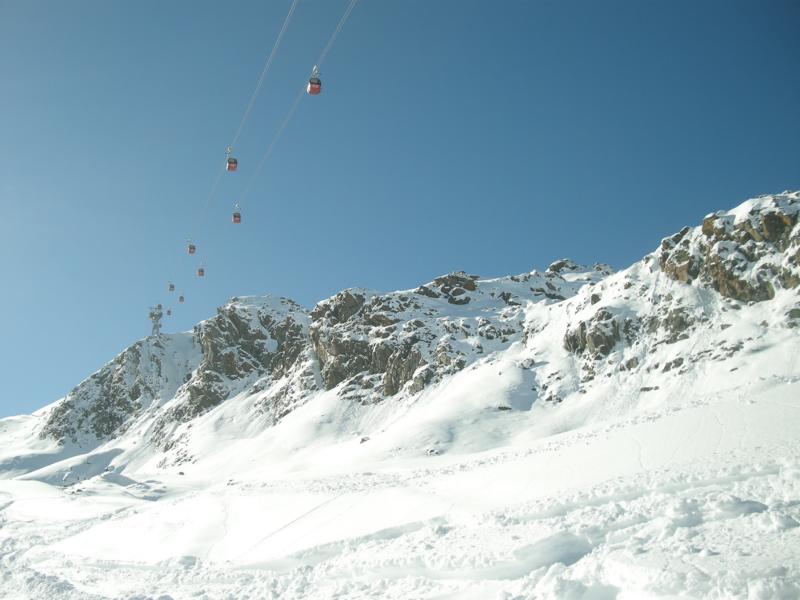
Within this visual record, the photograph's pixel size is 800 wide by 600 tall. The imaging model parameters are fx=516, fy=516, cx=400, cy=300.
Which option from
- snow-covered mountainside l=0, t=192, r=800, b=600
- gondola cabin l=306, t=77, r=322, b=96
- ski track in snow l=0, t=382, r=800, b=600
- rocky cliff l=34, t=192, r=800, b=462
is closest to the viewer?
A: ski track in snow l=0, t=382, r=800, b=600

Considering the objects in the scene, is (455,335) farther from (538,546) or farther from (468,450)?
(538,546)

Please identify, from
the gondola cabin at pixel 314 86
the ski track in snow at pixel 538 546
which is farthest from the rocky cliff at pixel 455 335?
the gondola cabin at pixel 314 86

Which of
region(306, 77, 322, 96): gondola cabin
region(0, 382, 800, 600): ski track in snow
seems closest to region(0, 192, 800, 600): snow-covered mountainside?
region(0, 382, 800, 600): ski track in snow

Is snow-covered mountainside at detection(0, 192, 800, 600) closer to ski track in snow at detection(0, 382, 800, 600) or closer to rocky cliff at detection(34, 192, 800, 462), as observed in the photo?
ski track in snow at detection(0, 382, 800, 600)

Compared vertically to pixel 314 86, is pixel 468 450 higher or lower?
lower

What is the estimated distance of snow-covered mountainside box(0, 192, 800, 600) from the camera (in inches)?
448

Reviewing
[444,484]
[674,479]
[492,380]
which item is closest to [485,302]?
[492,380]

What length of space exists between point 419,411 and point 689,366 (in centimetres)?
3314

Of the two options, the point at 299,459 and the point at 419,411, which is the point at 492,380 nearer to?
the point at 419,411

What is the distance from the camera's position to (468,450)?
5022cm

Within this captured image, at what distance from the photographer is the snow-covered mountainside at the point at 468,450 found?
1138 centimetres

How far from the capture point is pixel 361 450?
191 ft

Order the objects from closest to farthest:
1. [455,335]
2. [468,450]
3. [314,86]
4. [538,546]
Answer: [538,546], [314,86], [468,450], [455,335]

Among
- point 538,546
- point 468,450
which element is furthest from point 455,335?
point 538,546
